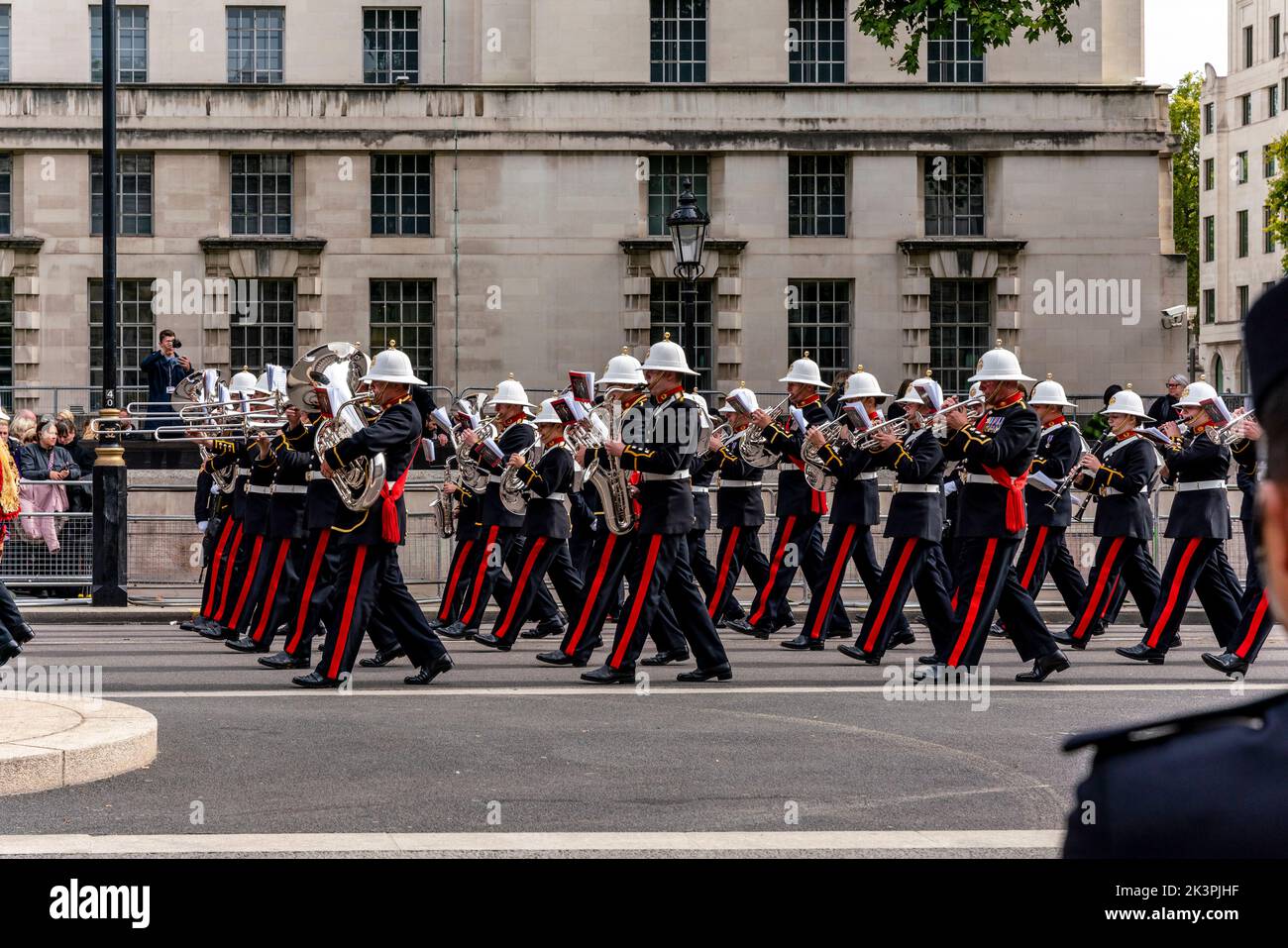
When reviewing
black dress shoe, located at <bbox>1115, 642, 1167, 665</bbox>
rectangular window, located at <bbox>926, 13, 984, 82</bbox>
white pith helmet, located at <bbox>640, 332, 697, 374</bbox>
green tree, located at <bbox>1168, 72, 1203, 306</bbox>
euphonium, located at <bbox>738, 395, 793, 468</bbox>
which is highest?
green tree, located at <bbox>1168, 72, 1203, 306</bbox>

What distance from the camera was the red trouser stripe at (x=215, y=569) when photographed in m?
15.8

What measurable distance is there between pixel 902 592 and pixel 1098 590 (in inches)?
84.7

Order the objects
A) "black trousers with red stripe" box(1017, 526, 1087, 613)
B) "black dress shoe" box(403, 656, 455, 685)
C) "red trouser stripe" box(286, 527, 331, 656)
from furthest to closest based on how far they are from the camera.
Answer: "black trousers with red stripe" box(1017, 526, 1087, 613), "red trouser stripe" box(286, 527, 331, 656), "black dress shoe" box(403, 656, 455, 685)

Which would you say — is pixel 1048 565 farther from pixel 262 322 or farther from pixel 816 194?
pixel 262 322

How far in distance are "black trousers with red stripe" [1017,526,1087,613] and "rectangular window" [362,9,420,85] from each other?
2377cm

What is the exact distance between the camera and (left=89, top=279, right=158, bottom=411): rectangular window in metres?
35.2

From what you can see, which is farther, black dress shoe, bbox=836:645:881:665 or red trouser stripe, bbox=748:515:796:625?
red trouser stripe, bbox=748:515:796:625

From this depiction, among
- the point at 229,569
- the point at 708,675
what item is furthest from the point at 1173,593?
the point at 229,569

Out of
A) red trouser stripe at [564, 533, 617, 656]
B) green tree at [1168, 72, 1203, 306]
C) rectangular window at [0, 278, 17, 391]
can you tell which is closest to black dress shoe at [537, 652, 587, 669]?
red trouser stripe at [564, 533, 617, 656]

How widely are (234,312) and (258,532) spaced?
21227mm

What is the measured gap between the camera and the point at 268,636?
47.8 ft

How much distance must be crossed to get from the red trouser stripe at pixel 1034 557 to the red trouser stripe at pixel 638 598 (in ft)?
12.2

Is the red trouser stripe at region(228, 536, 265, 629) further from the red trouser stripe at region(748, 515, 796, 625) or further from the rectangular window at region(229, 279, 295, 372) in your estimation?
the rectangular window at region(229, 279, 295, 372)

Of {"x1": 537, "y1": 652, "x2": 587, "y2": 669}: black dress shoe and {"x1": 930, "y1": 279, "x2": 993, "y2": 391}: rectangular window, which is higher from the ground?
{"x1": 930, "y1": 279, "x2": 993, "y2": 391}: rectangular window
